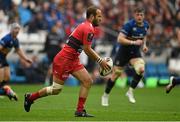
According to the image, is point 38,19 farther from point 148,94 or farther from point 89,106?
point 89,106

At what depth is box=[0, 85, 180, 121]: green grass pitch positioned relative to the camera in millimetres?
14000

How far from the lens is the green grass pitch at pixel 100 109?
1400 cm

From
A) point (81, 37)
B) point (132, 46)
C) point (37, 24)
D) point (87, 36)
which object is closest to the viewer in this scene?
point (87, 36)

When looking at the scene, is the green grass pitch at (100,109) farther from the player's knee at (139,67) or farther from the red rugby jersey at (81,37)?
the red rugby jersey at (81,37)

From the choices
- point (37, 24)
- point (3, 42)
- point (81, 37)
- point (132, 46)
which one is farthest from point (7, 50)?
point (37, 24)

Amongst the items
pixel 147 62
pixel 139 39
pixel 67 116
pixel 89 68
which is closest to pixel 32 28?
pixel 89 68

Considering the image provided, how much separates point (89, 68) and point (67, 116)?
15.1 m

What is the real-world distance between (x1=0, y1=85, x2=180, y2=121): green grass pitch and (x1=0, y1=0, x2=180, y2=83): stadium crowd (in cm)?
635

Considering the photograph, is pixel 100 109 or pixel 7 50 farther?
pixel 7 50

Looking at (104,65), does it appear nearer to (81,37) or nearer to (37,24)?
A: (81,37)

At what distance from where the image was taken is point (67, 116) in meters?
14.3

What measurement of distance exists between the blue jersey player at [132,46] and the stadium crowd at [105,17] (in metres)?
8.81

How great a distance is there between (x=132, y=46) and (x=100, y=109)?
3032 mm

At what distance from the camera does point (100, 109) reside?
16.5 m
